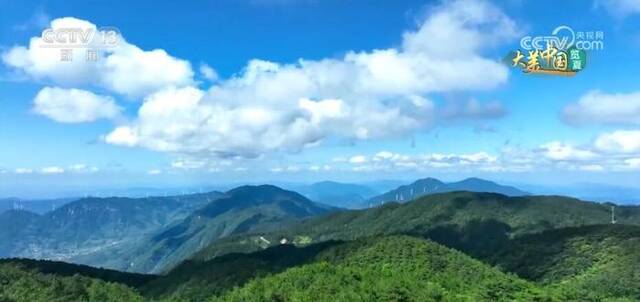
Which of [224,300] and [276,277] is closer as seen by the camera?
[224,300]

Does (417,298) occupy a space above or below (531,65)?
below

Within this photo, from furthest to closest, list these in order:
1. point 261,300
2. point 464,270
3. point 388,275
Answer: point 464,270
point 388,275
point 261,300

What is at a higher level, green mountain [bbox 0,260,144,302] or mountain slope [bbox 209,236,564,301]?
mountain slope [bbox 209,236,564,301]

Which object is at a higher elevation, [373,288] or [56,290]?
[373,288]

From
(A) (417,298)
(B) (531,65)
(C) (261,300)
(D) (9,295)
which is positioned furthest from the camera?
(D) (9,295)

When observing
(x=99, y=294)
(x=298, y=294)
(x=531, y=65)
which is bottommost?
(x=99, y=294)

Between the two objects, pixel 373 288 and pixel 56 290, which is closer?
pixel 373 288

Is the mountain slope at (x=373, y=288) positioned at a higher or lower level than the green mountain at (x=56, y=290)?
higher

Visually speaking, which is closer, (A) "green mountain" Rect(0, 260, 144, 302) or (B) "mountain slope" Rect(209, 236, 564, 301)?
(B) "mountain slope" Rect(209, 236, 564, 301)

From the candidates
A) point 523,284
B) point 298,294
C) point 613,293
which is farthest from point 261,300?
point 613,293

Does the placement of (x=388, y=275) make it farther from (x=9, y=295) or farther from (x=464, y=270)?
(x=9, y=295)

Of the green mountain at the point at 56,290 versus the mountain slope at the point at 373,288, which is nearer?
the mountain slope at the point at 373,288
